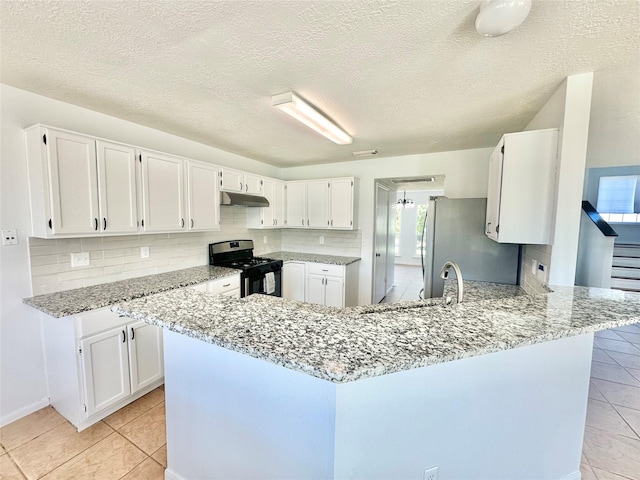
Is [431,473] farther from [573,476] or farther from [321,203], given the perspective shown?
[321,203]

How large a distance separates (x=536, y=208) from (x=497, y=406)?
4.81ft

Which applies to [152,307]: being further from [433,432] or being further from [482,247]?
[482,247]

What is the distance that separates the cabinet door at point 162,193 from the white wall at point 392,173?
239 centimetres

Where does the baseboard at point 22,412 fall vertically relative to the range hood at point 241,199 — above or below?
below

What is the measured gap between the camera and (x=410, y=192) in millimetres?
8844

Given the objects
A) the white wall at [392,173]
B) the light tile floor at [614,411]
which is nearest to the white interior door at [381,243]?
the white wall at [392,173]

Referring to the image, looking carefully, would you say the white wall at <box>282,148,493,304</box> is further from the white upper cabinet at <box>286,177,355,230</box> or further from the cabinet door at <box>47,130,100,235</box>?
the cabinet door at <box>47,130,100,235</box>

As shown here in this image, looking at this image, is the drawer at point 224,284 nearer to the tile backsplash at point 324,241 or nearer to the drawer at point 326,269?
the drawer at point 326,269

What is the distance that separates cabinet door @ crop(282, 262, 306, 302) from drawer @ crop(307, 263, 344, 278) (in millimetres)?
139

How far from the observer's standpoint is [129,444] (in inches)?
71.8

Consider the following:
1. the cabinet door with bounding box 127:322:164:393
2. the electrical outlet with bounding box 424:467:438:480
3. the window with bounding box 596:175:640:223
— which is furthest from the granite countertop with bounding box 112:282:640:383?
the window with bounding box 596:175:640:223

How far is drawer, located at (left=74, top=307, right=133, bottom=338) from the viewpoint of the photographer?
1.84 meters

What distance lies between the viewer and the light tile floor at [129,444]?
64.3 inches

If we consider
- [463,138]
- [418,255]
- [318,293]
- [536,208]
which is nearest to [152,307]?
[536,208]
